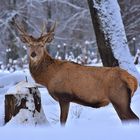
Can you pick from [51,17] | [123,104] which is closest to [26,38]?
[123,104]

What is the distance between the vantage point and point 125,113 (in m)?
6.65

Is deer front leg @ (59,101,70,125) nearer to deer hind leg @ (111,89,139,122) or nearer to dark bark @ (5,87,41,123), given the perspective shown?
dark bark @ (5,87,41,123)

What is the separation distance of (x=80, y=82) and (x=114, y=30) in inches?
150

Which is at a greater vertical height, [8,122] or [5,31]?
[8,122]

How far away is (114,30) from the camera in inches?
410

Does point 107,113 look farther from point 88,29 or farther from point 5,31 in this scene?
point 88,29

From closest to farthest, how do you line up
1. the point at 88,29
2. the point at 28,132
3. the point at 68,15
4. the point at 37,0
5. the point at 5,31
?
the point at 28,132
the point at 37,0
the point at 5,31
the point at 68,15
the point at 88,29

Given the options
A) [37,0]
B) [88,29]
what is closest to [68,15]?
[88,29]

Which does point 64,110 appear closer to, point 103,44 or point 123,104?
point 123,104

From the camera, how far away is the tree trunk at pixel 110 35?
407 inches

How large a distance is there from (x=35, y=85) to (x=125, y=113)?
4.37ft

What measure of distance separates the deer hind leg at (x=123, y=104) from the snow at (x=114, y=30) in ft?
12.1

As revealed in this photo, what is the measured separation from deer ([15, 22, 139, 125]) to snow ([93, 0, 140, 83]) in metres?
3.46

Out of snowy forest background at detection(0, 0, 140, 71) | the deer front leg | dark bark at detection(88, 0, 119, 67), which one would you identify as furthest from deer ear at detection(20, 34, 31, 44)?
snowy forest background at detection(0, 0, 140, 71)
